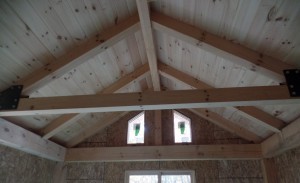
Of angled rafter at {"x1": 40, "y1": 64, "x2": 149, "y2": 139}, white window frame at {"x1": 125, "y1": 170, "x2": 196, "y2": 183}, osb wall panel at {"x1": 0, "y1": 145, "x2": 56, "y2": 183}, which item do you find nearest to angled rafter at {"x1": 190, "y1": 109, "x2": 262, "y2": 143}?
white window frame at {"x1": 125, "y1": 170, "x2": 196, "y2": 183}

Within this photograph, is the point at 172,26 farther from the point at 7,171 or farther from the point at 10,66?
the point at 7,171

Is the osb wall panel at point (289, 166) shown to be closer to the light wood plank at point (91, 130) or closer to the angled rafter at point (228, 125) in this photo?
the angled rafter at point (228, 125)

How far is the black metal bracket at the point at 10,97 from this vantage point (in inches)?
96.6

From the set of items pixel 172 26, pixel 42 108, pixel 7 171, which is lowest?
pixel 7 171

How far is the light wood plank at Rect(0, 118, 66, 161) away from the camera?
2857 mm

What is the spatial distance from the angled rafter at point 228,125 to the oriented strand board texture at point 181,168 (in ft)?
1.47

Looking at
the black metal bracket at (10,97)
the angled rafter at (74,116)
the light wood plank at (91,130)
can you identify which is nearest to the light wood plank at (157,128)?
the light wood plank at (91,130)

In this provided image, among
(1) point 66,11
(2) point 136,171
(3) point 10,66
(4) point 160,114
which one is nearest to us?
(1) point 66,11

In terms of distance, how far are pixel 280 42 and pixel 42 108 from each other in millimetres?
2403

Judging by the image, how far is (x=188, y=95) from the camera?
2350mm

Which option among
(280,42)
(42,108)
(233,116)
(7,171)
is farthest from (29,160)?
(280,42)

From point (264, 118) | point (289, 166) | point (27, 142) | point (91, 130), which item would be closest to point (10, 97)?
point (27, 142)

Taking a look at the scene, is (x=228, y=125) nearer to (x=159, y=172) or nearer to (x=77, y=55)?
(x=159, y=172)

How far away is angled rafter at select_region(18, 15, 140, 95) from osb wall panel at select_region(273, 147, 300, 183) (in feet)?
9.28
